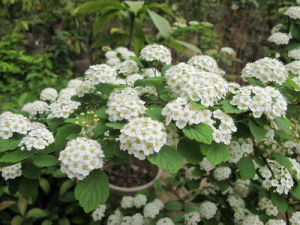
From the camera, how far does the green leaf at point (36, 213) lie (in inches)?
103

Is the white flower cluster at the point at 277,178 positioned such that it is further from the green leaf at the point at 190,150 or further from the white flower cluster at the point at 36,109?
the white flower cluster at the point at 36,109

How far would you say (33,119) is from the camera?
6.90ft

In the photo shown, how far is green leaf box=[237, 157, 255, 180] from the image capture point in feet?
5.35

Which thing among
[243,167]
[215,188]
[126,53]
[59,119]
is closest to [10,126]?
[59,119]

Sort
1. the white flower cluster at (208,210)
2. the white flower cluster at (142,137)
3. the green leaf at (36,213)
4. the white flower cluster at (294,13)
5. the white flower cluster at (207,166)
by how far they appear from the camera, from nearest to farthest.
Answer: the white flower cluster at (142,137), the white flower cluster at (207,166), the white flower cluster at (208,210), the white flower cluster at (294,13), the green leaf at (36,213)

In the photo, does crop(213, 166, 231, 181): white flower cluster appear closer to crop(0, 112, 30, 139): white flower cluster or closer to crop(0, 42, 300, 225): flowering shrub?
crop(0, 42, 300, 225): flowering shrub

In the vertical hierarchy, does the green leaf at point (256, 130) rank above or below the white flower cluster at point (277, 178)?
above

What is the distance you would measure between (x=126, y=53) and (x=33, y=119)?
1473mm

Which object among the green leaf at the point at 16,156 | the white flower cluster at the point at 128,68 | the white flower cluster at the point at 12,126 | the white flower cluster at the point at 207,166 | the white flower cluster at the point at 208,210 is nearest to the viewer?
the green leaf at the point at 16,156

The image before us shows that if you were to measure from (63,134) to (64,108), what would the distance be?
23 centimetres

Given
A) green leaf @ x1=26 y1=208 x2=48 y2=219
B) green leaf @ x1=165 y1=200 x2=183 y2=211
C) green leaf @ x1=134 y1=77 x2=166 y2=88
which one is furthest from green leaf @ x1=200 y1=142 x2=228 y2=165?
green leaf @ x1=26 y1=208 x2=48 y2=219

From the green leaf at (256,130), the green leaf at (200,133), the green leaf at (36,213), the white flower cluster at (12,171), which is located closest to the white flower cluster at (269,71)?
the green leaf at (256,130)

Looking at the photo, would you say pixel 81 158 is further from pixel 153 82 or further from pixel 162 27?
pixel 162 27

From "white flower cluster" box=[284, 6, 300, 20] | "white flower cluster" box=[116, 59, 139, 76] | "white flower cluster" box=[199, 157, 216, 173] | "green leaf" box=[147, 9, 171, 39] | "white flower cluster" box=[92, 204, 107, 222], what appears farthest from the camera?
"green leaf" box=[147, 9, 171, 39]
